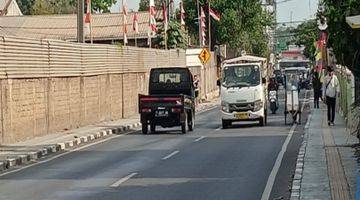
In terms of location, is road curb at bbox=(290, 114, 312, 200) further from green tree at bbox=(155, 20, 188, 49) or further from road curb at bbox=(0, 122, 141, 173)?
green tree at bbox=(155, 20, 188, 49)

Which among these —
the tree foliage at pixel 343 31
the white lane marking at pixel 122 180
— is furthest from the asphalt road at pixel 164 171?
the tree foliage at pixel 343 31

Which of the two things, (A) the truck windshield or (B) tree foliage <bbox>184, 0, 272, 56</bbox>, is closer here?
(A) the truck windshield

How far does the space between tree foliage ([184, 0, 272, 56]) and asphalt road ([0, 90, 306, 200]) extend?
61.6m

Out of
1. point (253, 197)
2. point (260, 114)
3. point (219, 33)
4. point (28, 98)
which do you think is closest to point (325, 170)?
point (253, 197)

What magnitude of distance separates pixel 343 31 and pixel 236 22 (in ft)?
237

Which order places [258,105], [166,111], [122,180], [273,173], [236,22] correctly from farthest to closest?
[236,22] → [258,105] → [166,111] → [273,173] → [122,180]

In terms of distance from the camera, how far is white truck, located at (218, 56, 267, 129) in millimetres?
33250

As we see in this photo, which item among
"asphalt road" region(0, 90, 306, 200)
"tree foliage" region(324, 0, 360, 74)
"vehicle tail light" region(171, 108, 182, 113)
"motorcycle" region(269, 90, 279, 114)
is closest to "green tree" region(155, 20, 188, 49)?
"motorcycle" region(269, 90, 279, 114)

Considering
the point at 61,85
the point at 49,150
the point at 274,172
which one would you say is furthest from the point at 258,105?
the point at 274,172

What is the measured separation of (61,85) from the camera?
3219 cm

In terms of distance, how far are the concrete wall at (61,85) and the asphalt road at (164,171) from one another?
2885 mm

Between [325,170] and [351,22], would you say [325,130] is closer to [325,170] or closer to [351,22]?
[325,170]

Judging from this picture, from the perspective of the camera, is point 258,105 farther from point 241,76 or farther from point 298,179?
point 298,179

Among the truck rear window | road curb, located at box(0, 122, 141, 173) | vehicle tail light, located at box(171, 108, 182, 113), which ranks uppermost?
the truck rear window
